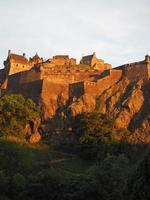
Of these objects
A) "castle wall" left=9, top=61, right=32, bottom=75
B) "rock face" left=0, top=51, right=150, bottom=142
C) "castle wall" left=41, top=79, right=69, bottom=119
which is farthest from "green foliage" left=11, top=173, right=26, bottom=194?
"castle wall" left=9, top=61, right=32, bottom=75

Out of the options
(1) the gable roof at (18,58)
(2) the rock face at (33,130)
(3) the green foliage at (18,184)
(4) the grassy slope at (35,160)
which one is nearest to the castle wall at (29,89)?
(2) the rock face at (33,130)

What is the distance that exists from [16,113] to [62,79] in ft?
38.9

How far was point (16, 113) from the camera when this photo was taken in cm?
7719

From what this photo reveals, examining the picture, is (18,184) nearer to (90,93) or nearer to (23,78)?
(90,93)

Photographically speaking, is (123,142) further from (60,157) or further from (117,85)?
(117,85)

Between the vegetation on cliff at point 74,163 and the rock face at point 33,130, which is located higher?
the rock face at point 33,130

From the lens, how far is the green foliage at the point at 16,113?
75.1 m

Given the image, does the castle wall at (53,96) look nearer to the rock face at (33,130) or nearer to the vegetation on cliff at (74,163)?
the rock face at (33,130)

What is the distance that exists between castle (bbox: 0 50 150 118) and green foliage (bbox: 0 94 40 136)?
12.6 ft

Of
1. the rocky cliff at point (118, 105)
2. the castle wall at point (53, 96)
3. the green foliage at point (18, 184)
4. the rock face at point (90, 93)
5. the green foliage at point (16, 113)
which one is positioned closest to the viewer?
the green foliage at point (18, 184)

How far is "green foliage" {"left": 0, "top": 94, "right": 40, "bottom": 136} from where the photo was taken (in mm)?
75062

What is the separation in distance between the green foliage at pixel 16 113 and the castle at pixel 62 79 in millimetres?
3848

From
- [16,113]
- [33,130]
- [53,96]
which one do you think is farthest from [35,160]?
[53,96]

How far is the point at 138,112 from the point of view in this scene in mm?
79875
